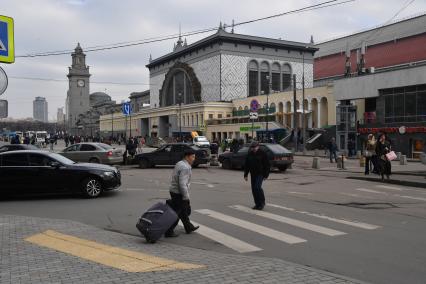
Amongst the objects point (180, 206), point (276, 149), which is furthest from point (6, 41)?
point (276, 149)

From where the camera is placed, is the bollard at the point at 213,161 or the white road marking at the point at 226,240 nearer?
the white road marking at the point at 226,240

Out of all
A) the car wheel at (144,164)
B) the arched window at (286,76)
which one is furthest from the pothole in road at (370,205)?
the arched window at (286,76)

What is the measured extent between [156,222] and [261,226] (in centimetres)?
262

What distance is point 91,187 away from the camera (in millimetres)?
14562

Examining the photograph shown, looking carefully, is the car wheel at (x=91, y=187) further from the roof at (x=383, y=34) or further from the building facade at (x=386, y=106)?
the roof at (x=383, y=34)

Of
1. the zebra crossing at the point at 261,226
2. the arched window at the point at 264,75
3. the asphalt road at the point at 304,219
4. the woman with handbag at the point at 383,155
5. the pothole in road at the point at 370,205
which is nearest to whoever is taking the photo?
the asphalt road at the point at 304,219

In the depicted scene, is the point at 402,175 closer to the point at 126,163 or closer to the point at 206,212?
the point at 206,212

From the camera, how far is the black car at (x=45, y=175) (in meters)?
14.3

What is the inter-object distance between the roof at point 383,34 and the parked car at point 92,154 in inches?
2173

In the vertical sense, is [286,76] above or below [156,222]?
above

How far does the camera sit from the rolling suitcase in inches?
328

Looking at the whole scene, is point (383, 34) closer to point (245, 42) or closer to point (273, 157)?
point (245, 42)

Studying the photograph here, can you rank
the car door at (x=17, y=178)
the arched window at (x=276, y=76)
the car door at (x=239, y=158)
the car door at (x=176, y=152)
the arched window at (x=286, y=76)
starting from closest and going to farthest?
the car door at (x=17, y=178) → the car door at (x=239, y=158) → the car door at (x=176, y=152) → the arched window at (x=276, y=76) → the arched window at (x=286, y=76)

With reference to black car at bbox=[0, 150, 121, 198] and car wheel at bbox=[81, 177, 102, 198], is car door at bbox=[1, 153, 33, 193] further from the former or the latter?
car wheel at bbox=[81, 177, 102, 198]
